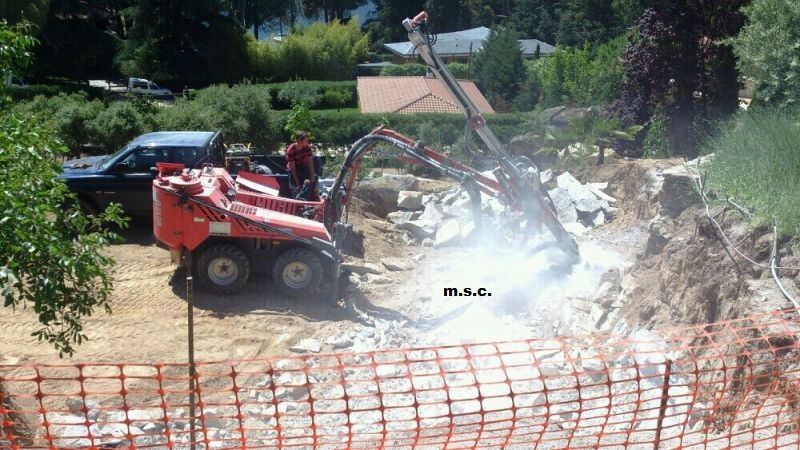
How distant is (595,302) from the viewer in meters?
9.96

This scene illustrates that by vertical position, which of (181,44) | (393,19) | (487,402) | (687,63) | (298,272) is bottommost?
(487,402)

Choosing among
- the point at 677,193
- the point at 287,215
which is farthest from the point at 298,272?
the point at 677,193

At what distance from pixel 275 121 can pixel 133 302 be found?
10.8m

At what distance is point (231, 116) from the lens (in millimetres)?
19328

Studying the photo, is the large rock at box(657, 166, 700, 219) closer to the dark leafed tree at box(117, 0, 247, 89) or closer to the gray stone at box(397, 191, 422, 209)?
the gray stone at box(397, 191, 422, 209)

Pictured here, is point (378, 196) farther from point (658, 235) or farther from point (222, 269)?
point (658, 235)

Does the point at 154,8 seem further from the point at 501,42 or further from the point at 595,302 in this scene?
the point at 595,302

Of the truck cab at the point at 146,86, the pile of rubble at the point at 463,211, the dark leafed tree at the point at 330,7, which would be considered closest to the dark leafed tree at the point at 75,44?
the truck cab at the point at 146,86

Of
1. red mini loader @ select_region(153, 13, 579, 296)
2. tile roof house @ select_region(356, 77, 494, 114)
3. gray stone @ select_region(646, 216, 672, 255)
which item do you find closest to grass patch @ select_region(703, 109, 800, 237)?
gray stone @ select_region(646, 216, 672, 255)

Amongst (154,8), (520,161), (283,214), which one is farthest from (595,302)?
(154,8)

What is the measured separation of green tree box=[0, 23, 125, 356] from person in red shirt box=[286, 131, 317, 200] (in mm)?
6797

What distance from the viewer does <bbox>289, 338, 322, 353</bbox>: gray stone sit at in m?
9.34

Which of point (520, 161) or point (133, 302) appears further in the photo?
Result: point (520, 161)

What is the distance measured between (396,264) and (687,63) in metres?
9.35
